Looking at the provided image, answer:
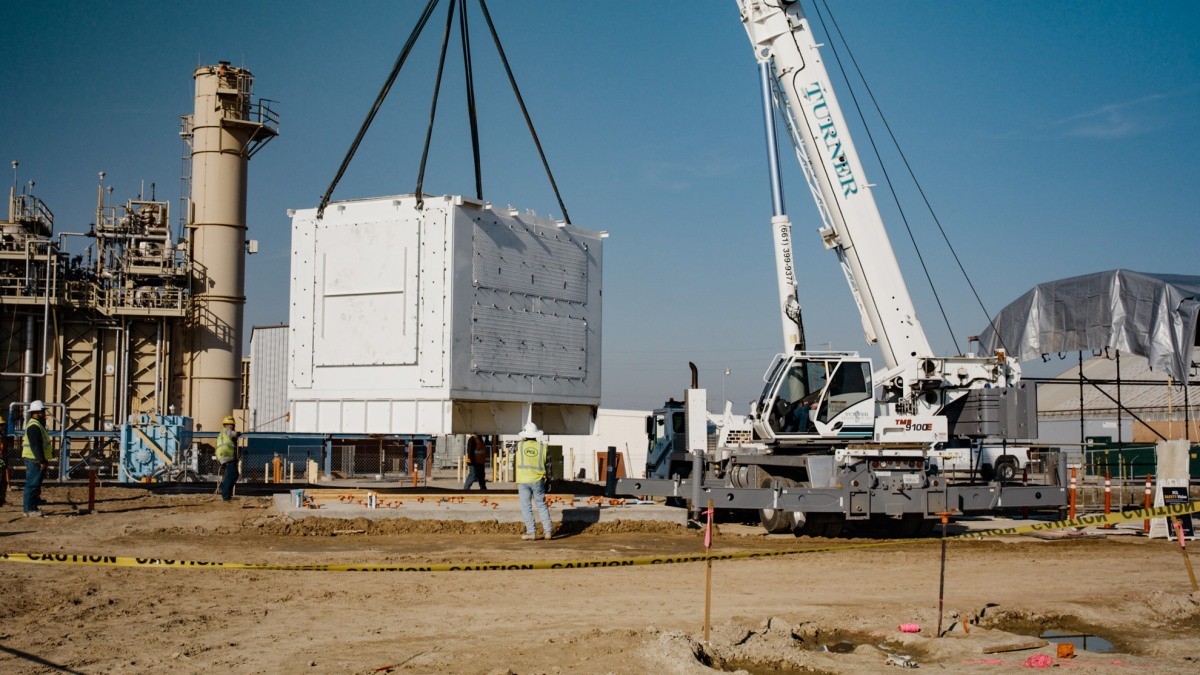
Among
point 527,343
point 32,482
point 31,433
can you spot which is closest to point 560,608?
point 527,343

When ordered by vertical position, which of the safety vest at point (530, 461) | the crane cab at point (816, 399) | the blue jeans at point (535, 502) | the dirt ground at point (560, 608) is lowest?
the dirt ground at point (560, 608)

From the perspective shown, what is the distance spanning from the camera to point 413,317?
15141 mm

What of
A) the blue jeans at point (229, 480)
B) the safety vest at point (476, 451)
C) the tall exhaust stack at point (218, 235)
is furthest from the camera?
the tall exhaust stack at point (218, 235)

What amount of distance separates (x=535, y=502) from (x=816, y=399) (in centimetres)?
483

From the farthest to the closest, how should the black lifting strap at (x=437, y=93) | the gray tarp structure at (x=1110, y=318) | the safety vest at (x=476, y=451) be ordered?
1. the gray tarp structure at (x=1110, y=318)
2. the safety vest at (x=476, y=451)
3. the black lifting strap at (x=437, y=93)

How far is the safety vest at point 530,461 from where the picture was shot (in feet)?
50.3

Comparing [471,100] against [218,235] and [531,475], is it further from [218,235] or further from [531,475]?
[218,235]

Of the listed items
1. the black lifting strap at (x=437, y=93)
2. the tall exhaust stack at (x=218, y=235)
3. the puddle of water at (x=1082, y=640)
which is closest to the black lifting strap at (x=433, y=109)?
the black lifting strap at (x=437, y=93)

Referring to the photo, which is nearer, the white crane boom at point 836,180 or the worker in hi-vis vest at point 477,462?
the white crane boom at point 836,180

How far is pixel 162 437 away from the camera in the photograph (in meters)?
26.4

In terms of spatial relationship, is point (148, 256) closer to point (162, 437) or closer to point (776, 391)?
point (162, 437)

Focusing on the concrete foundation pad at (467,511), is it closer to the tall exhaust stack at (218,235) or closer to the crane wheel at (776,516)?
the crane wheel at (776,516)

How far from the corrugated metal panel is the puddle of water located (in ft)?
112

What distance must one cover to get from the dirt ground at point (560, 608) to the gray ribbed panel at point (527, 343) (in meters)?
2.64
